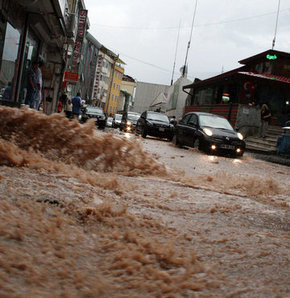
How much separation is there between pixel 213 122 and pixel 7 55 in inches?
298

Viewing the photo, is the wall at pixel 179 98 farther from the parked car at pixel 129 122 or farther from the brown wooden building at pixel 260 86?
the parked car at pixel 129 122

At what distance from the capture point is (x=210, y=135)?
13.6 m

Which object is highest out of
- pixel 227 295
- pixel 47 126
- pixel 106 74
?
pixel 106 74

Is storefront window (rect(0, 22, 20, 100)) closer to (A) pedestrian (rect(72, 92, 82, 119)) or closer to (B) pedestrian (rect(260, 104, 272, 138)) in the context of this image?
(A) pedestrian (rect(72, 92, 82, 119))

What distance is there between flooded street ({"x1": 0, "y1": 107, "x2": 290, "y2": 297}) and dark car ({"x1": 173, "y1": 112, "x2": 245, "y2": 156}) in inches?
317

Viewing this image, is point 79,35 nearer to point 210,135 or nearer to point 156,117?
point 156,117

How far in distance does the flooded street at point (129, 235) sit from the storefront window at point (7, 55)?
637cm

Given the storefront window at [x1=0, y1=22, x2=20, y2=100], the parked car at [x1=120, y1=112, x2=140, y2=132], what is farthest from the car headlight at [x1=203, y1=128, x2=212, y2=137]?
the parked car at [x1=120, y1=112, x2=140, y2=132]

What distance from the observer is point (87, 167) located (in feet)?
18.5

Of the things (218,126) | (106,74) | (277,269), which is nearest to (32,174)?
(277,269)

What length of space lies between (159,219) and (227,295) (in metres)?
1.32

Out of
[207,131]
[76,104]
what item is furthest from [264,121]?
[76,104]

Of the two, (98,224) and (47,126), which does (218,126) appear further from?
(98,224)

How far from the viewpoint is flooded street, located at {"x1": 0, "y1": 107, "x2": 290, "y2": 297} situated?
6.46ft
